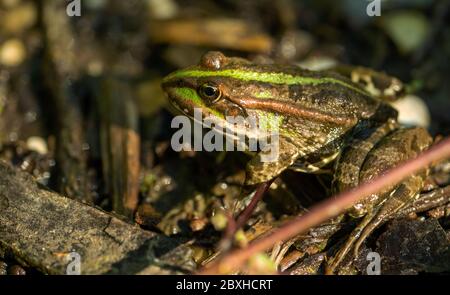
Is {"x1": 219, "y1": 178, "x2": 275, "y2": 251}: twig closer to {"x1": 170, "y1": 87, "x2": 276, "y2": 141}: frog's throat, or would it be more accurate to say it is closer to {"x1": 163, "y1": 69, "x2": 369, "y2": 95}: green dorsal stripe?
{"x1": 170, "y1": 87, "x2": 276, "y2": 141}: frog's throat

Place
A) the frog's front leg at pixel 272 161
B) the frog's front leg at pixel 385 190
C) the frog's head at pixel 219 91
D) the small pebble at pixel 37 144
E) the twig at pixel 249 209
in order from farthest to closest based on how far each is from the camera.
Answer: the small pebble at pixel 37 144 < the frog's head at pixel 219 91 < the frog's front leg at pixel 272 161 < the frog's front leg at pixel 385 190 < the twig at pixel 249 209

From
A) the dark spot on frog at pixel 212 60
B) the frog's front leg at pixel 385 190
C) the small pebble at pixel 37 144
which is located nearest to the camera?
the frog's front leg at pixel 385 190

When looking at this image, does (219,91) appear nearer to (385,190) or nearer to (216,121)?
(216,121)

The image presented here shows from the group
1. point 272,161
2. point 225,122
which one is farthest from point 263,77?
point 272,161

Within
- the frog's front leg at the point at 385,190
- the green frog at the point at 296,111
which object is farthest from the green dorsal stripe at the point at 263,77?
the frog's front leg at the point at 385,190

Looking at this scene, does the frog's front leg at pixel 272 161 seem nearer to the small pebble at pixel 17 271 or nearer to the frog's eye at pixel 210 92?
the frog's eye at pixel 210 92
